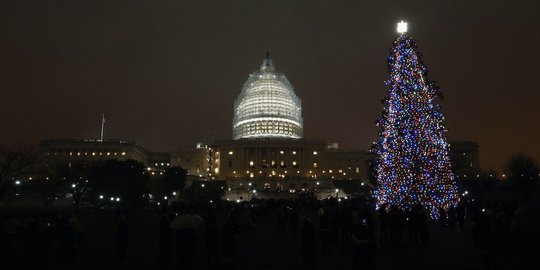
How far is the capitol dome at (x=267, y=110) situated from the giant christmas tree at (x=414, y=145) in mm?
110192

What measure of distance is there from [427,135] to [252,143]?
105 metres

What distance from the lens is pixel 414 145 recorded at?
27.7 meters

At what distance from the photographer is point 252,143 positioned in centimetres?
13212

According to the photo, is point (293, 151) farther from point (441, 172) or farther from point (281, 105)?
point (441, 172)

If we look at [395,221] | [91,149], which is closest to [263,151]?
[91,149]

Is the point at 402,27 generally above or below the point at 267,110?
below

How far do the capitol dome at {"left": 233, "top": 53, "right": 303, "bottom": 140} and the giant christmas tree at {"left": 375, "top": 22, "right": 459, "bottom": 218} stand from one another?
11019 cm

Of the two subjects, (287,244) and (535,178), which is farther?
(535,178)

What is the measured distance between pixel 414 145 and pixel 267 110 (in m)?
113

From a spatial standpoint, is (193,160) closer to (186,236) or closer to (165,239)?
(165,239)

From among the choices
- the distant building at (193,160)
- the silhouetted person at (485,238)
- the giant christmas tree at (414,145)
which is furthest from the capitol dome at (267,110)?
the silhouetted person at (485,238)

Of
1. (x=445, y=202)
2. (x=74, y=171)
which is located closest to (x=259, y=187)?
(x=74, y=171)

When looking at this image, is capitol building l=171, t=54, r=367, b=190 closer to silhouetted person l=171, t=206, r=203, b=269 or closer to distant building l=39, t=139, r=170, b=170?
distant building l=39, t=139, r=170, b=170

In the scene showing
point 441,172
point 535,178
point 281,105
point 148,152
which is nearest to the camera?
point 441,172
